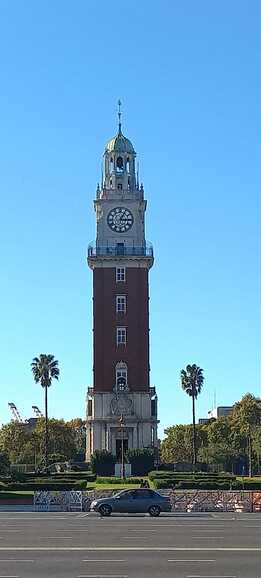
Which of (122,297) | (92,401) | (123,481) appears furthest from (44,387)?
(123,481)

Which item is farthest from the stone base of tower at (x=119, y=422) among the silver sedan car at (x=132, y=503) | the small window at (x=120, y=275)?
the silver sedan car at (x=132, y=503)

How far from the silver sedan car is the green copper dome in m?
70.6

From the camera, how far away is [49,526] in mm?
35469

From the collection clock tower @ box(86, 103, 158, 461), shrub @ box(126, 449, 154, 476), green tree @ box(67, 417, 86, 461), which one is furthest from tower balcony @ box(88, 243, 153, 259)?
green tree @ box(67, 417, 86, 461)

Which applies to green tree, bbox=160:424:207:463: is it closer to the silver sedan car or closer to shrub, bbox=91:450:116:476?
shrub, bbox=91:450:116:476

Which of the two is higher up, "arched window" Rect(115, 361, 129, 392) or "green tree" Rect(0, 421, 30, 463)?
"arched window" Rect(115, 361, 129, 392)

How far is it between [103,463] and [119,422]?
7008mm

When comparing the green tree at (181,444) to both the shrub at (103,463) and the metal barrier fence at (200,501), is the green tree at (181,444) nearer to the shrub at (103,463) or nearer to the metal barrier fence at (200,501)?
the shrub at (103,463)

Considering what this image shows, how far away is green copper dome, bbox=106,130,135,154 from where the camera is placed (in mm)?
108938

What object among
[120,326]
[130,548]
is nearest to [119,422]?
[120,326]

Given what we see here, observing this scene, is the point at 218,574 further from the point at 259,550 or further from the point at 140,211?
the point at 140,211

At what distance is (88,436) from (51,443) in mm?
30857

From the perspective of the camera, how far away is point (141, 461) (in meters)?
92.6

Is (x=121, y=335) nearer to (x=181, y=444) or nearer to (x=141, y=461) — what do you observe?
(x=141, y=461)
